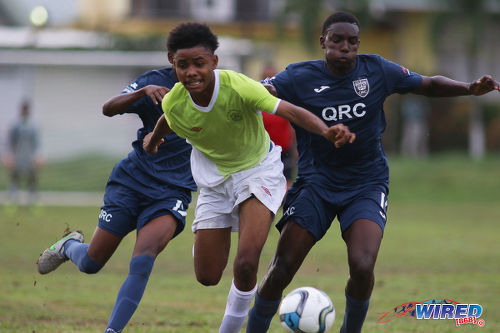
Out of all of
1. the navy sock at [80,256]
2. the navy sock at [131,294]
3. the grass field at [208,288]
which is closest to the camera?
the navy sock at [131,294]

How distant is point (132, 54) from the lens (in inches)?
1021

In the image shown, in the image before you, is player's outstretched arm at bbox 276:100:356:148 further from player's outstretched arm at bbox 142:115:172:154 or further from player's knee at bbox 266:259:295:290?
player's knee at bbox 266:259:295:290

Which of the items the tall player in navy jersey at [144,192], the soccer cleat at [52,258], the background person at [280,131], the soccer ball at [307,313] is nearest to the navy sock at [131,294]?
the tall player in navy jersey at [144,192]

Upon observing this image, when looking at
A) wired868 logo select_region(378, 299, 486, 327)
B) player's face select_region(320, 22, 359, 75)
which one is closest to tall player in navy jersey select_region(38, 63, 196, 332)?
player's face select_region(320, 22, 359, 75)

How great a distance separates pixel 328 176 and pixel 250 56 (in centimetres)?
2023

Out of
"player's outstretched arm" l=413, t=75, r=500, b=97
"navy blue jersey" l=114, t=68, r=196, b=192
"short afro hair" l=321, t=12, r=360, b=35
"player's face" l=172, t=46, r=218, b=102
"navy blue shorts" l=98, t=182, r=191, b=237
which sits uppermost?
"short afro hair" l=321, t=12, r=360, b=35

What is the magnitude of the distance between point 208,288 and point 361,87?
4071 mm

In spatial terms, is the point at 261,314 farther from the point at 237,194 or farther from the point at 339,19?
the point at 339,19

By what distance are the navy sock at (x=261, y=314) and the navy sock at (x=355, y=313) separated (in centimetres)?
52

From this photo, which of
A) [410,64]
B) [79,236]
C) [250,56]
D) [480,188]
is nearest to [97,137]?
[250,56]

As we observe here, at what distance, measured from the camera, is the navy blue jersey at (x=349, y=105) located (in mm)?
→ 6258

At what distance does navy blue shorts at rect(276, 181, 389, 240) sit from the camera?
20.1 feet

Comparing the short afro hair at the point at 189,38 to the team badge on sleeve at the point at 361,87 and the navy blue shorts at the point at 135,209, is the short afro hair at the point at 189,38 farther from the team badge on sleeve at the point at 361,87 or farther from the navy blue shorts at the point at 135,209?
the navy blue shorts at the point at 135,209

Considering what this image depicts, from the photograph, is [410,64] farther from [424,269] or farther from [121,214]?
[121,214]
